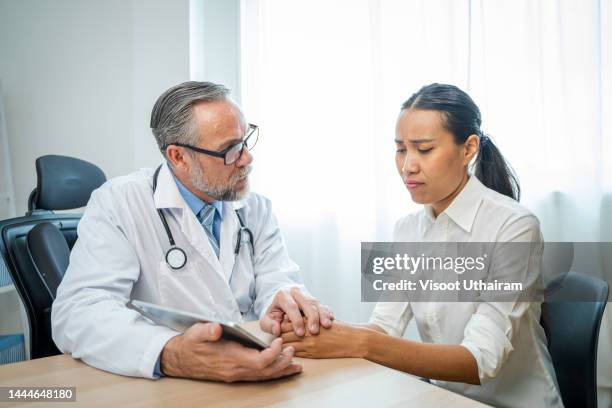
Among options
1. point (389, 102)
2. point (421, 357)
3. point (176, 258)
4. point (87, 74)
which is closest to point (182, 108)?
point (176, 258)

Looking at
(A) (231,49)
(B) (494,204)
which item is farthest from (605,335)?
(A) (231,49)

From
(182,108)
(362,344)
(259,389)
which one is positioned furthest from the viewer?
(182,108)

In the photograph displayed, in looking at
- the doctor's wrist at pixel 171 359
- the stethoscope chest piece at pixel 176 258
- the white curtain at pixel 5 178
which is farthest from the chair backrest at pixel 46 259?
the white curtain at pixel 5 178

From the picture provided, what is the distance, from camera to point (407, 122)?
52.2 inches

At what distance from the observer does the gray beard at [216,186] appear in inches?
56.2

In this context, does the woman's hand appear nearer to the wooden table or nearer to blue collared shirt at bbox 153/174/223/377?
the wooden table

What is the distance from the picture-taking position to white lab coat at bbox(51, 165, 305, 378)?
37.9 inches

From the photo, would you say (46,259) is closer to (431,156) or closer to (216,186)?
(216,186)

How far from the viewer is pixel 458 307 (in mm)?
1247

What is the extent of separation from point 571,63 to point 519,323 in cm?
107

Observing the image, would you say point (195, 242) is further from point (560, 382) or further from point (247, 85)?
point (247, 85)

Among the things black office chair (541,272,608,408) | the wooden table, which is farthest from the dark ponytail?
the wooden table

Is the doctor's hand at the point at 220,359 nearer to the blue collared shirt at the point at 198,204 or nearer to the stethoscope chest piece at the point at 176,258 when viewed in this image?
the stethoscope chest piece at the point at 176,258

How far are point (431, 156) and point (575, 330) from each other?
552 millimetres
